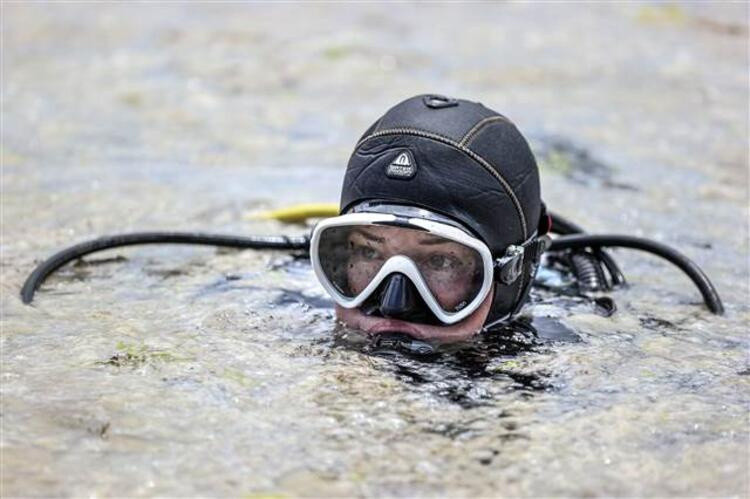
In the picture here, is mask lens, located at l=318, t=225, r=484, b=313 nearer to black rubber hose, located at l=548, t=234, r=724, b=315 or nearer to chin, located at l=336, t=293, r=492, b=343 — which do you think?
chin, located at l=336, t=293, r=492, b=343

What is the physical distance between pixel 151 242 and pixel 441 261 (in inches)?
55.8

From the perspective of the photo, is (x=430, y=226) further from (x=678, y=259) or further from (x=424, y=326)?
(x=678, y=259)

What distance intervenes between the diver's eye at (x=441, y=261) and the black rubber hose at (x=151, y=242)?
98 centimetres

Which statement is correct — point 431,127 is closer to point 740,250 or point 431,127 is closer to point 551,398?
point 551,398

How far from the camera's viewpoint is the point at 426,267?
333 centimetres

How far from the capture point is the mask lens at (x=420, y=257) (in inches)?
131

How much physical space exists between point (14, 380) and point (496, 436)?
1.35 meters

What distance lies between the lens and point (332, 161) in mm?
6973

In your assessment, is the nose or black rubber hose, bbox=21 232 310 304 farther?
black rubber hose, bbox=21 232 310 304

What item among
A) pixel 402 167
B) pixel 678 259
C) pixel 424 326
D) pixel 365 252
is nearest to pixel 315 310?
pixel 365 252

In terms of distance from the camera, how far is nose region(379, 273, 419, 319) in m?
3.23

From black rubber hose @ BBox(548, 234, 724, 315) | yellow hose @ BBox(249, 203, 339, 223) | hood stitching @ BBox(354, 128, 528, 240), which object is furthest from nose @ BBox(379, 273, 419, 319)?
yellow hose @ BBox(249, 203, 339, 223)

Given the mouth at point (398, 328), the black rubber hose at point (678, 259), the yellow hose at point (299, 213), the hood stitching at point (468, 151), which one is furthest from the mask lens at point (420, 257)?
the yellow hose at point (299, 213)

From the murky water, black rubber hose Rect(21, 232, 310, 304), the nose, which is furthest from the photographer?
black rubber hose Rect(21, 232, 310, 304)
